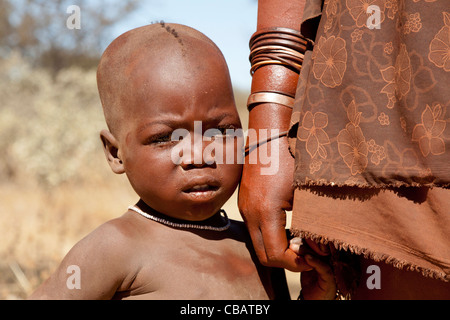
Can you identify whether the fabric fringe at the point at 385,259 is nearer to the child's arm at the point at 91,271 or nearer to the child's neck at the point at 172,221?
the child's neck at the point at 172,221

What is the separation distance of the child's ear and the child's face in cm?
7

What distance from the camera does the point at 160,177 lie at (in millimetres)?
1808

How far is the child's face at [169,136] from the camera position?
5.90ft

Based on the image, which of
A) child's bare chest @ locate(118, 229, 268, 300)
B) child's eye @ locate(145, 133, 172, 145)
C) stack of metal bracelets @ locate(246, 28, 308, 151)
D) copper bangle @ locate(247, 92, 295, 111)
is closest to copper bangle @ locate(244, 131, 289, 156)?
stack of metal bracelets @ locate(246, 28, 308, 151)

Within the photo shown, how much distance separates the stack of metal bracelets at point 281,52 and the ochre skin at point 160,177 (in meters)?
0.18

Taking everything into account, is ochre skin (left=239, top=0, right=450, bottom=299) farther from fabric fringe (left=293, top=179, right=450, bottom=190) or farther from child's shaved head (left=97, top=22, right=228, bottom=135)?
child's shaved head (left=97, top=22, right=228, bottom=135)

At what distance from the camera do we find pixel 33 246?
181 inches

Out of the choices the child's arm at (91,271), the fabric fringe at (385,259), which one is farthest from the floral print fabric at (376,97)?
the child's arm at (91,271)

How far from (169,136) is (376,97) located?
71 centimetres

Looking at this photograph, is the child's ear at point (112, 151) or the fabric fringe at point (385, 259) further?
the child's ear at point (112, 151)

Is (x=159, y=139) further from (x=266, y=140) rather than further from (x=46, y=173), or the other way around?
(x=46, y=173)

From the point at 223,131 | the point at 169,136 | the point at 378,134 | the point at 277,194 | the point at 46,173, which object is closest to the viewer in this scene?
the point at 378,134

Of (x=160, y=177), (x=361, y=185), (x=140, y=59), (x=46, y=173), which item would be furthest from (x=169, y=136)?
(x=46, y=173)

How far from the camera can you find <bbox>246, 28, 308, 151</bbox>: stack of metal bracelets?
5.93 ft
